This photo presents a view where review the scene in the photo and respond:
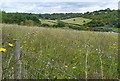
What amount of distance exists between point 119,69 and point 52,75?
139cm

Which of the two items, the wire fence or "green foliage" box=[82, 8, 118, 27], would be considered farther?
"green foliage" box=[82, 8, 118, 27]

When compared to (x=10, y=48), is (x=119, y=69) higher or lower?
lower

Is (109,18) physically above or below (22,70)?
above

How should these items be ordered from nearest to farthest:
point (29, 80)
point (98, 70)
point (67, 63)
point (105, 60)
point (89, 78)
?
point (29, 80)
point (89, 78)
point (98, 70)
point (67, 63)
point (105, 60)

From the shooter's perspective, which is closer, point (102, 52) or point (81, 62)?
point (81, 62)

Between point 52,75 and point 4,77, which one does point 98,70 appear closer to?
point 52,75

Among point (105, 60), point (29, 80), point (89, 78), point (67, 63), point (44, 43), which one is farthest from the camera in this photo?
point (44, 43)

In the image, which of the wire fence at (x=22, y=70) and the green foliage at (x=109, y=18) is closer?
the wire fence at (x=22, y=70)

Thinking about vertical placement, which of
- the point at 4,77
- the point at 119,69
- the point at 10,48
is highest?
the point at 10,48

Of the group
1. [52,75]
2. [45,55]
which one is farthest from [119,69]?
[45,55]

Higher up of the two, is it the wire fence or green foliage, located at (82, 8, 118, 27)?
green foliage, located at (82, 8, 118, 27)

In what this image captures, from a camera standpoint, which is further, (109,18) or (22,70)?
(109,18)

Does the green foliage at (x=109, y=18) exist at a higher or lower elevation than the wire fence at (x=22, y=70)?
higher

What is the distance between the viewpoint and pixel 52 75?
77.8 inches
